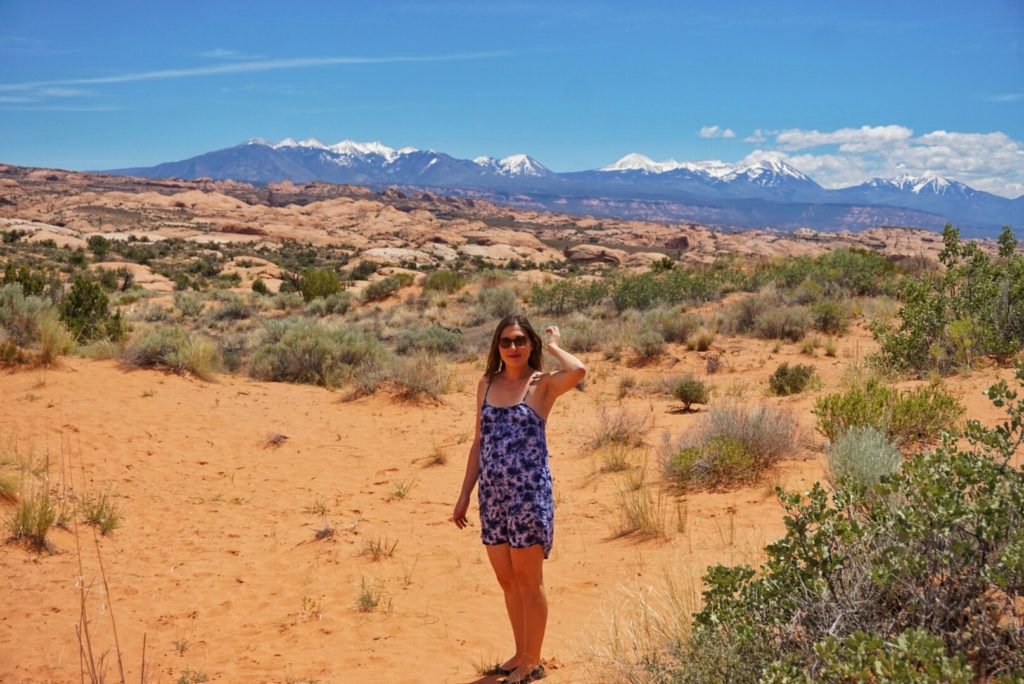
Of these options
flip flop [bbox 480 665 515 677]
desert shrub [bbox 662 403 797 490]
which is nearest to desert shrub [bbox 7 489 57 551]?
flip flop [bbox 480 665 515 677]

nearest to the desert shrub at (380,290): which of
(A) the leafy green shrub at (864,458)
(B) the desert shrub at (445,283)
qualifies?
(B) the desert shrub at (445,283)

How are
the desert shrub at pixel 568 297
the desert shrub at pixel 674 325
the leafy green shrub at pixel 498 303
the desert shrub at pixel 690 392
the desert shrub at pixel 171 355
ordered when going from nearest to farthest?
the desert shrub at pixel 690 392 < the desert shrub at pixel 171 355 < the desert shrub at pixel 674 325 < the leafy green shrub at pixel 498 303 < the desert shrub at pixel 568 297

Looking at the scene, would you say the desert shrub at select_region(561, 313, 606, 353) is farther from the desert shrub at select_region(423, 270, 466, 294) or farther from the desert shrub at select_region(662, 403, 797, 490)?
the desert shrub at select_region(423, 270, 466, 294)

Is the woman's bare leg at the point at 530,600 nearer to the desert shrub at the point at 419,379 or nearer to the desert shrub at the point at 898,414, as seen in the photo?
the desert shrub at the point at 898,414

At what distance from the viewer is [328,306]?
22750 millimetres

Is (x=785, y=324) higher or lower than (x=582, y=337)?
higher

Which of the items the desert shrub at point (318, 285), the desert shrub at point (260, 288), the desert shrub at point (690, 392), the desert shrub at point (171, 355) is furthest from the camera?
the desert shrub at point (260, 288)

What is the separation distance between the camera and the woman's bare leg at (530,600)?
145 inches

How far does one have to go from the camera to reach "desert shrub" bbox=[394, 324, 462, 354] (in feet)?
50.3

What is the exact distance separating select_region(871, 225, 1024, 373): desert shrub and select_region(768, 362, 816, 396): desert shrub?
1041 millimetres

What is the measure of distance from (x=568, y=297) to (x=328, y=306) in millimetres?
7407

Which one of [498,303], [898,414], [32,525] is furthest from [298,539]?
[498,303]

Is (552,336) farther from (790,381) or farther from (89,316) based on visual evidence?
(89,316)

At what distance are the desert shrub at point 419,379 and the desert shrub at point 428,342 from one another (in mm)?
2752
